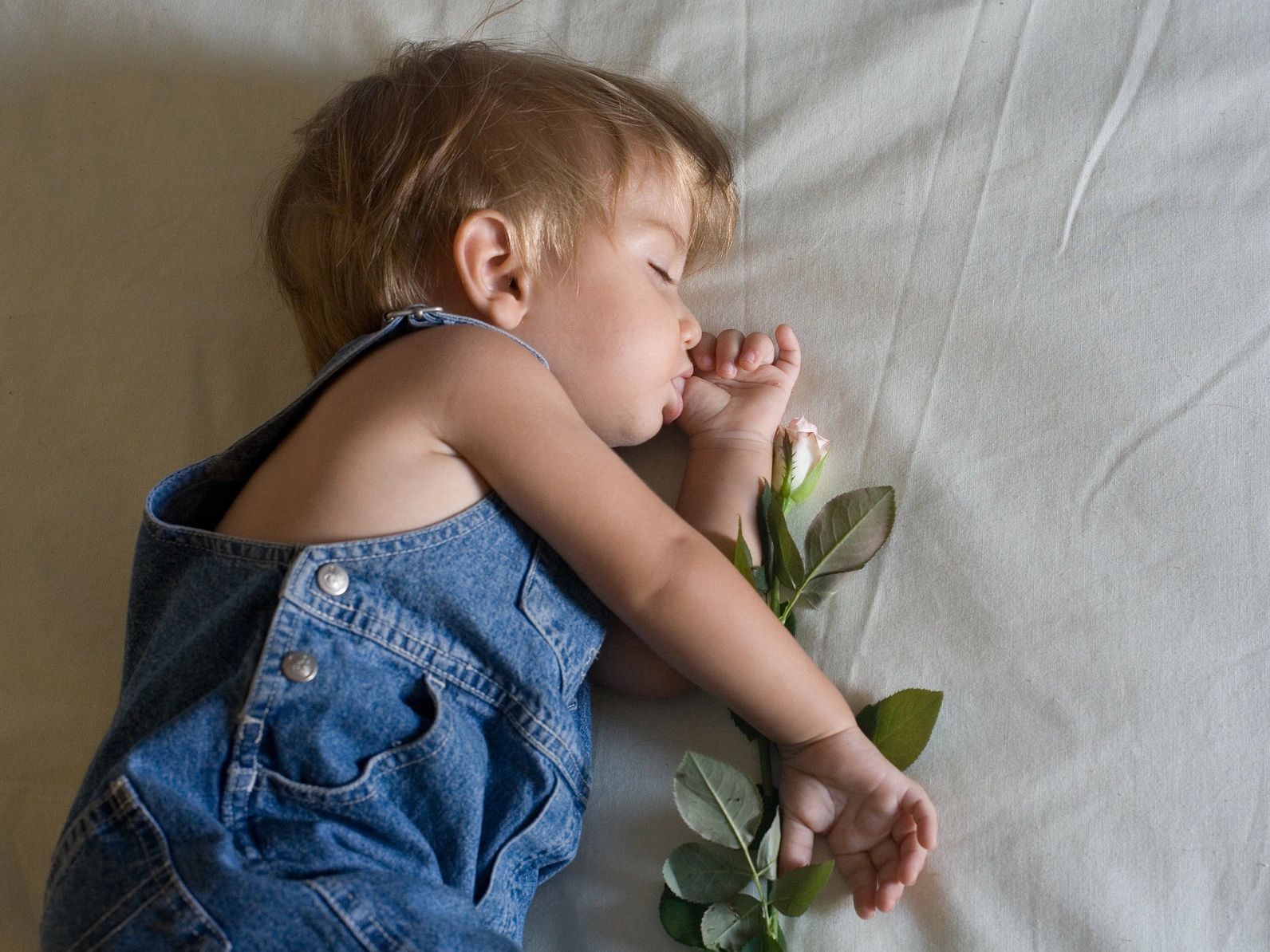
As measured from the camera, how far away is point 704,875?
3.13ft

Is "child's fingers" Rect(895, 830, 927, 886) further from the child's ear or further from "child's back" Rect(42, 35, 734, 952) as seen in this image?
the child's ear

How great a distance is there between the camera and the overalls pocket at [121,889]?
32.4 inches

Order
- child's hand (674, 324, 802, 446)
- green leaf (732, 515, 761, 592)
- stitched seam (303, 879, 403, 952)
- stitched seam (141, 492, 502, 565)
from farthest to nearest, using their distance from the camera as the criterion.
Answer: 1. child's hand (674, 324, 802, 446)
2. green leaf (732, 515, 761, 592)
3. stitched seam (141, 492, 502, 565)
4. stitched seam (303, 879, 403, 952)

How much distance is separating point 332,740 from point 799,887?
0.39m

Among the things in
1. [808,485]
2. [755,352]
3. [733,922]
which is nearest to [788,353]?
[755,352]

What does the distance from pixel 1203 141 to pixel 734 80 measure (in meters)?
0.48

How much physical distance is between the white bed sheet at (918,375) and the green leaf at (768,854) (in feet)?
0.18

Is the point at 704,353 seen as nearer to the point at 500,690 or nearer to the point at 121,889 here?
the point at 500,690

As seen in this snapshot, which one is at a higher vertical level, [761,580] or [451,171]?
[451,171]

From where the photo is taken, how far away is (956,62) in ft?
3.99

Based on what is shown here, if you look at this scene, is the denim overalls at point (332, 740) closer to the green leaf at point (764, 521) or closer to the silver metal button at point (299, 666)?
the silver metal button at point (299, 666)

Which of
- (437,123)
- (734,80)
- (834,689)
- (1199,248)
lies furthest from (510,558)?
(1199,248)

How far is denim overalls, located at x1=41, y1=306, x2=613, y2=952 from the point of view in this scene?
0.84 metres

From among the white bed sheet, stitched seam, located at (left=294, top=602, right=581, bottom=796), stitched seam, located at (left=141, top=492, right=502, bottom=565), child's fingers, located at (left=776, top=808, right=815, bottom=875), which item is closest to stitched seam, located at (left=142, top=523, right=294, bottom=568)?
stitched seam, located at (left=141, top=492, right=502, bottom=565)
